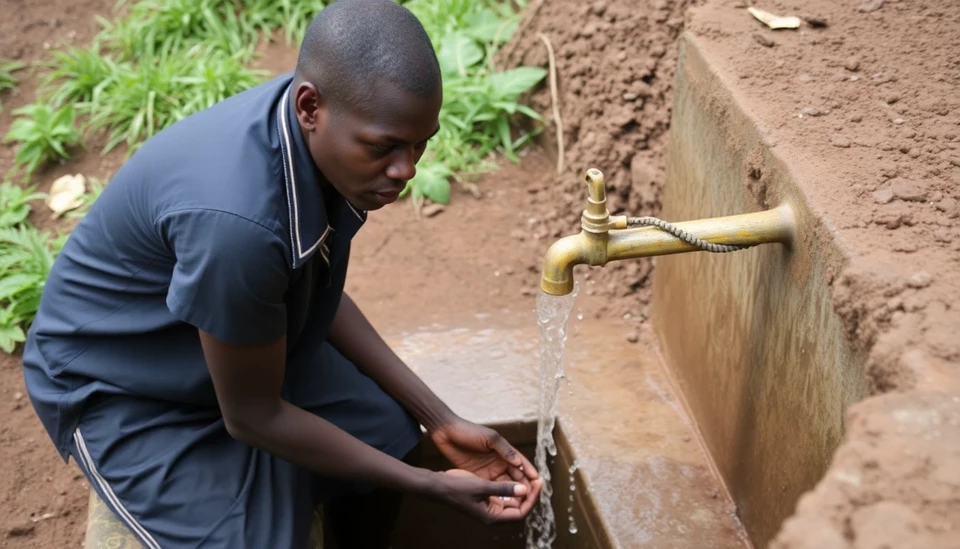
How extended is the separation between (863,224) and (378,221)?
2089 millimetres

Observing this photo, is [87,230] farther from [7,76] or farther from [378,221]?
[7,76]

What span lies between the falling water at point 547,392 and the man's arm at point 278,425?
444mm

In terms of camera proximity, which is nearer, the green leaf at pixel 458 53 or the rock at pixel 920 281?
the rock at pixel 920 281

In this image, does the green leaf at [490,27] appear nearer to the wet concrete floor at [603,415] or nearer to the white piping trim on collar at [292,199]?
the wet concrete floor at [603,415]

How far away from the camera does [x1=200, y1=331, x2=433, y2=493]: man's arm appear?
1732 mm

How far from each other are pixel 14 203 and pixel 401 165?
2392 millimetres

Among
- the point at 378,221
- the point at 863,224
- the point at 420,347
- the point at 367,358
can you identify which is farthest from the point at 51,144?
the point at 863,224

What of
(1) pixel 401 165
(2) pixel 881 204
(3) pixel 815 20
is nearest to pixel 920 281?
(2) pixel 881 204

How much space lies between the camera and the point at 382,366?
2355 millimetres

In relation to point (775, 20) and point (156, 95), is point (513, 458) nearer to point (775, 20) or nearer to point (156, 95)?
point (775, 20)

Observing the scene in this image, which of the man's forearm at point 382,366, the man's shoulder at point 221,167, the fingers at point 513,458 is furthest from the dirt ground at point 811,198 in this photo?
the man's shoulder at point 221,167

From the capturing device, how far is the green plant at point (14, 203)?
3.48m

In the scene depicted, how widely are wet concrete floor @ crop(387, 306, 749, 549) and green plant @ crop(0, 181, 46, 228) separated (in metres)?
1.48

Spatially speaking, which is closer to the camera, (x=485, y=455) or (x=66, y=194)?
(x=485, y=455)
